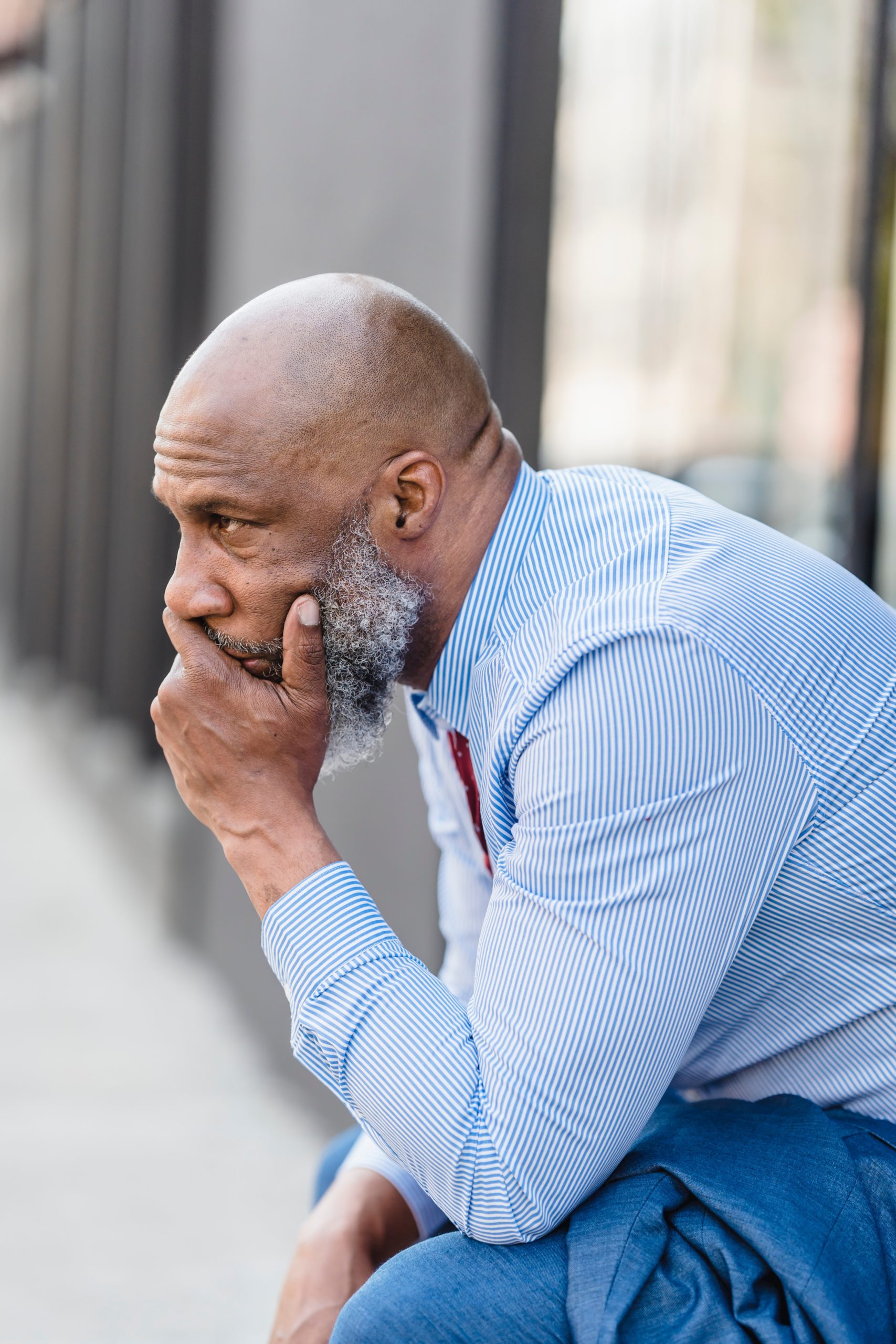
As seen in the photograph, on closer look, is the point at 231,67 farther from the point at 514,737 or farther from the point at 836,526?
the point at 514,737

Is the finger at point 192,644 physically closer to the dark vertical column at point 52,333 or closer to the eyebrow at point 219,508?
the eyebrow at point 219,508

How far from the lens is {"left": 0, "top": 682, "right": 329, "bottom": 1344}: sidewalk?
3.65 metres

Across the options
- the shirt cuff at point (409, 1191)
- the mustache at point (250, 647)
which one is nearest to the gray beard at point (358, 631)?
the mustache at point (250, 647)

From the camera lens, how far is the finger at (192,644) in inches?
84.4

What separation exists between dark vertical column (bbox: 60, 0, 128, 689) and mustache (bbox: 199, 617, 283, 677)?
23.8 feet

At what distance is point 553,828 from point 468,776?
546 millimetres

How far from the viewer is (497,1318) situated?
5.96ft

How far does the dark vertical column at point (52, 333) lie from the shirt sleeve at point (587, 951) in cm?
1004

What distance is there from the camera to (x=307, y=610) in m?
2.14

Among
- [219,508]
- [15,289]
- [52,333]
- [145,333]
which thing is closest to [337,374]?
[219,508]

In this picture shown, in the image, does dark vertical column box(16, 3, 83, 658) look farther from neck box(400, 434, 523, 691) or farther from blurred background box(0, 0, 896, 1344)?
neck box(400, 434, 523, 691)

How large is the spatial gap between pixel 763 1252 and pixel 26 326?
43.2 feet

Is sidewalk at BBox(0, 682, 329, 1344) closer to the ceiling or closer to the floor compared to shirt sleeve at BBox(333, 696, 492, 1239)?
closer to the floor

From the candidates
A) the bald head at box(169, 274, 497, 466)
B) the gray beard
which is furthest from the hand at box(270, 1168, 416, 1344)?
the bald head at box(169, 274, 497, 466)
